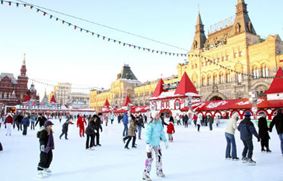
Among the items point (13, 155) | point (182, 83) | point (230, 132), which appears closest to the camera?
point (230, 132)

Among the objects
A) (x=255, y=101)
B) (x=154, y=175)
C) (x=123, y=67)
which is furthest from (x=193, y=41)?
(x=154, y=175)

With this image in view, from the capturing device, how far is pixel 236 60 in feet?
120

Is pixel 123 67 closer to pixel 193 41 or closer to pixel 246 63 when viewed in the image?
pixel 193 41

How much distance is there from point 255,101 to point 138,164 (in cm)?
2318

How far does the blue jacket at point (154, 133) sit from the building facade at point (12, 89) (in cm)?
7069

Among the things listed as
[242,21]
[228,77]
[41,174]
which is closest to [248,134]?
[41,174]

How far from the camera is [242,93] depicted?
116 feet

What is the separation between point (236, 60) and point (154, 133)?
113 ft

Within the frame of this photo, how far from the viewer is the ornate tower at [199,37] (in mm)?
47044

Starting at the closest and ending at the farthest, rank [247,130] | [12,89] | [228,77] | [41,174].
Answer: [41,174] < [247,130] < [228,77] < [12,89]

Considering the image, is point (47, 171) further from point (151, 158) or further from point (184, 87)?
point (184, 87)

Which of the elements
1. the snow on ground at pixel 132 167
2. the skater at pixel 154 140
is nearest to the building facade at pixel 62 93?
the snow on ground at pixel 132 167

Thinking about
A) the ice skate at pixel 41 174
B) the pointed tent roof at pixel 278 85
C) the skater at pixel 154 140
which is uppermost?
the pointed tent roof at pixel 278 85

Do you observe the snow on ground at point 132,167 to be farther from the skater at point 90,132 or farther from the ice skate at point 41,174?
the skater at point 90,132
